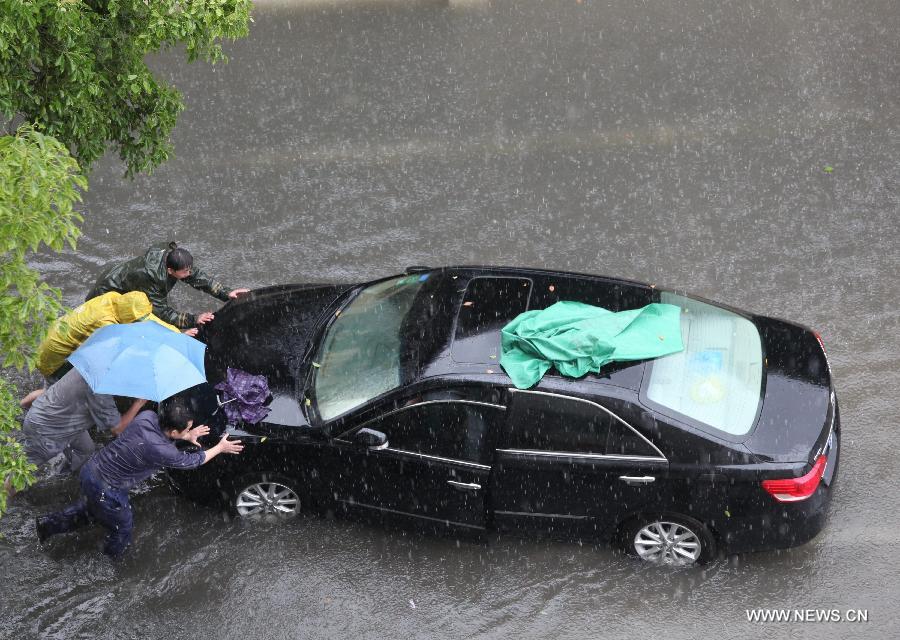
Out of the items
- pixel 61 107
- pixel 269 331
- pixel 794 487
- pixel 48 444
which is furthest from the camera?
pixel 269 331

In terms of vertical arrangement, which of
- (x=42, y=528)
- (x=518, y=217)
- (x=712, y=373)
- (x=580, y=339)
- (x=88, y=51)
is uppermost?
(x=88, y=51)

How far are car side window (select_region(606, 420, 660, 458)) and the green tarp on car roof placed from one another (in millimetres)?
407

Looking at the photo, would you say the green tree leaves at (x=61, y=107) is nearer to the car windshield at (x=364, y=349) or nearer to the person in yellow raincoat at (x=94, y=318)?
the person in yellow raincoat at (x=94, y=318)

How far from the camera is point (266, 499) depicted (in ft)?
22.0

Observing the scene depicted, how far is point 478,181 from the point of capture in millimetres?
10469

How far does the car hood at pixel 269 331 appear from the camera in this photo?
6.80 metres

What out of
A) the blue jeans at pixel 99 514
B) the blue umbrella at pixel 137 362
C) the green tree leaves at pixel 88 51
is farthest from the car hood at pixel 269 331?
the green tree leaves at pixel 88 51

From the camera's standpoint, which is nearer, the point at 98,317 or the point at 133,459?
the point at 133,459

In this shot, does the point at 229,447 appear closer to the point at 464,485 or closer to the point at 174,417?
the point at 174,417

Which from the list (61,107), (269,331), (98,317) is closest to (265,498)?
(269,331)

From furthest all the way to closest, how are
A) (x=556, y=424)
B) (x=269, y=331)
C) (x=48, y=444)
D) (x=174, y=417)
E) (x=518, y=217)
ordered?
(x=518, y=217) < (x=269, y=331) < (x=48, y=444) < (x=174, y=417) < (x=556, y=424)

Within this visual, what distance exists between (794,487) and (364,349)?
10.2ft

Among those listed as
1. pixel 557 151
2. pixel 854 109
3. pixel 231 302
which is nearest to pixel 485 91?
pixel 557 151

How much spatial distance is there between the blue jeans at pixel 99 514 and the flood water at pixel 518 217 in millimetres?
268
